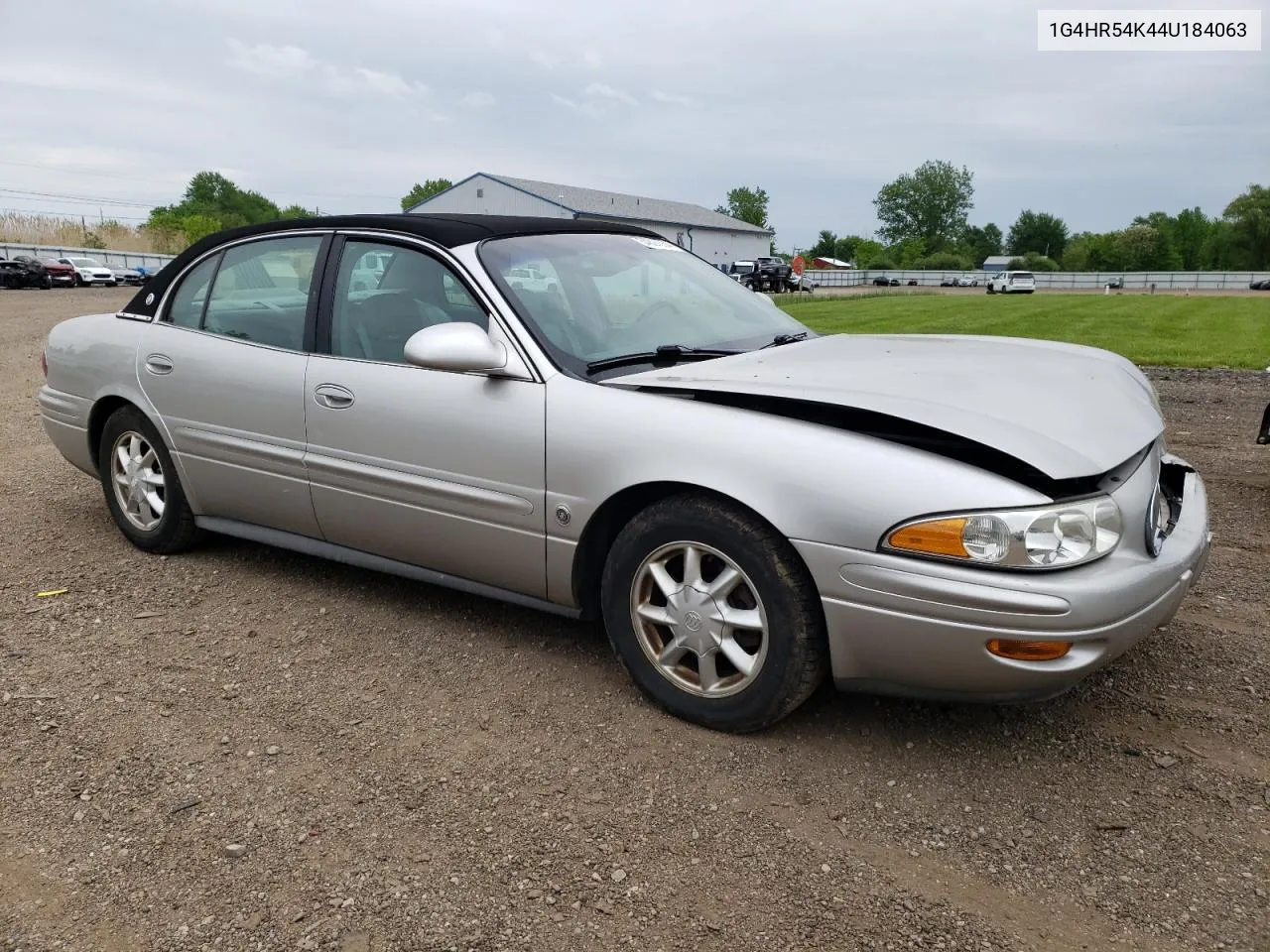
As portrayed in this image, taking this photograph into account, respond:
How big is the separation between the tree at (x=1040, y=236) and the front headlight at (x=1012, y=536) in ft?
427

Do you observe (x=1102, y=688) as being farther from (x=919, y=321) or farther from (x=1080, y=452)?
(x=919, y=321)

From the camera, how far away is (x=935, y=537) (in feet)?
8.29

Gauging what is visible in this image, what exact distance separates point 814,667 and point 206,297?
317 cm

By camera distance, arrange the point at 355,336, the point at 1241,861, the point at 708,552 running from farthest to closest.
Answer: the point at 355,336 < the point at 708,552 < the point at 1241,861

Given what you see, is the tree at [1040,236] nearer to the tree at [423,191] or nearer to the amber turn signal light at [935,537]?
the tree at [423,191]

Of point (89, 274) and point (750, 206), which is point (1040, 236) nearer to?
point (750, 206)

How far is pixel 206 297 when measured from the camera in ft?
14.4

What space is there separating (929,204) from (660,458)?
5014 inches

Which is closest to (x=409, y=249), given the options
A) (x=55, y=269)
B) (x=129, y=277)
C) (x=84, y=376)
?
(x=84, y=376)

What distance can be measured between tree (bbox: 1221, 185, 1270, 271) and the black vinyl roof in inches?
3749

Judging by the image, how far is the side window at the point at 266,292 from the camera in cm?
397

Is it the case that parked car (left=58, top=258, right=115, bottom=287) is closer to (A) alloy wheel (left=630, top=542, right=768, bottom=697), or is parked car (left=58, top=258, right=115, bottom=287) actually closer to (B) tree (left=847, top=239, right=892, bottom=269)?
(A) alloy wheel (left=630, top=542, right=768, bottom=697)

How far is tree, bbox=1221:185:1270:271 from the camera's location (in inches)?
3273

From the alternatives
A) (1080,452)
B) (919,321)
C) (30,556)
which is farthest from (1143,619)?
(919,321)
